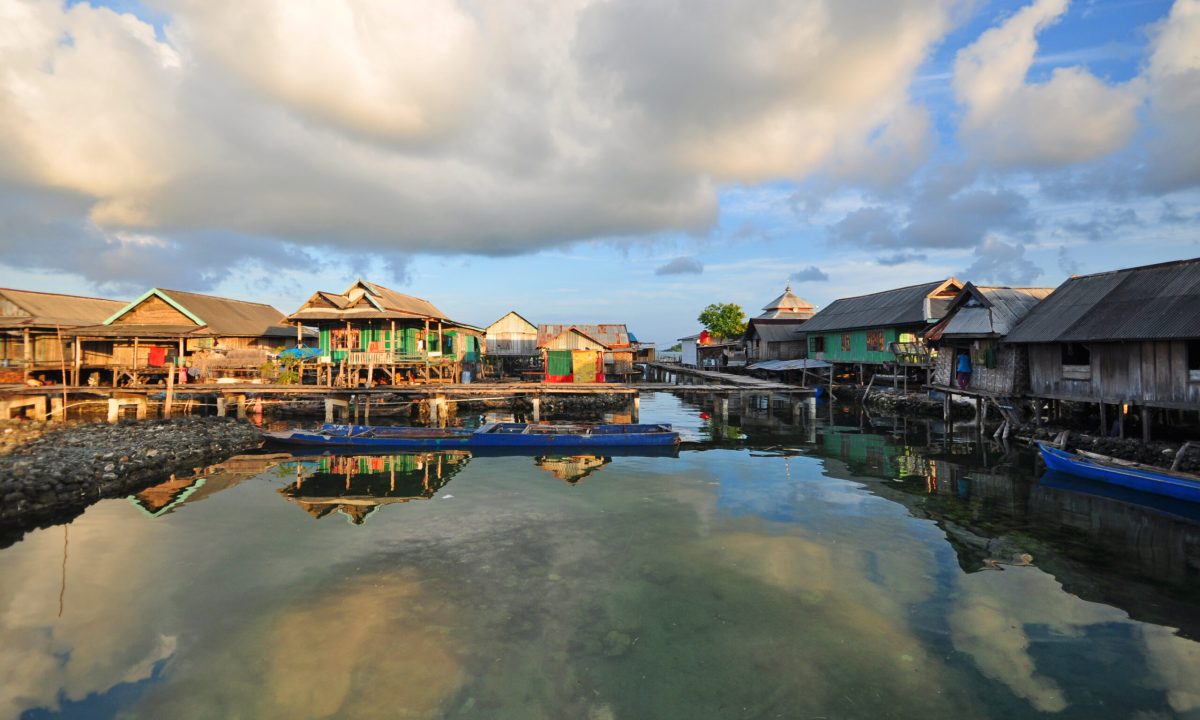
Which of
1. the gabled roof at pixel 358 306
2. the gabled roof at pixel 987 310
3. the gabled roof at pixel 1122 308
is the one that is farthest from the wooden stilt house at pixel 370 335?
the gabled roof at pixel 1122 308

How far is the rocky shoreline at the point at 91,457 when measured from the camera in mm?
15578

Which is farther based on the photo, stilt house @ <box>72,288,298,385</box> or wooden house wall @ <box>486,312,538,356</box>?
wooden house wall @ <box>486,312,538,356</box>

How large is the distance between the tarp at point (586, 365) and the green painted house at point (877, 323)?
1992 centimetres

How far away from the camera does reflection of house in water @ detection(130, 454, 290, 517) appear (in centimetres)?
1668

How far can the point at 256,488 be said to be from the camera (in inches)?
733

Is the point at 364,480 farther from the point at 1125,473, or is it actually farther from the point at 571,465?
the point at 1125,473

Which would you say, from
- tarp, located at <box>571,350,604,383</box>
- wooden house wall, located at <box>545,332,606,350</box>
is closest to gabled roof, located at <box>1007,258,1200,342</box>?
tarp, located at <box>571,350,604,383</box>

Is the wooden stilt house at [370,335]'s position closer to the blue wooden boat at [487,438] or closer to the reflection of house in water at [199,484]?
the blue wooden boat at [487,438]

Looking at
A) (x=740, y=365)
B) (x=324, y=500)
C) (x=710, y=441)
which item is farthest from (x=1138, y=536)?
(x=740, y=365)

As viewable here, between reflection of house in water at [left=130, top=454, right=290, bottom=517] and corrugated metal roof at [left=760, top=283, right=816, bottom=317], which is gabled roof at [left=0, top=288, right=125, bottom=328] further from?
corrugated metal roof at [left=760, top=283, right=816, bottom=317]

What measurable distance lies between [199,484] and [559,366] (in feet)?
83.6

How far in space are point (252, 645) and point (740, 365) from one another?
173 ft

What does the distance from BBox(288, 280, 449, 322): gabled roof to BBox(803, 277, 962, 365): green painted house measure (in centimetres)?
3154

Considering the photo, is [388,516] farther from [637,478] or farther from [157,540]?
[637,478]
